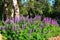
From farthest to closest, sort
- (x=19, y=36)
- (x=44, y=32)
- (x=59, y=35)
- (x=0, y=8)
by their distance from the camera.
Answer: (x=0, y=8)
(x=59, y=35)
(x=44, y=32)
(x=19, y=36)

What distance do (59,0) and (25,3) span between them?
11.2 m

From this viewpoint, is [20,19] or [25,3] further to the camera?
[25,3]

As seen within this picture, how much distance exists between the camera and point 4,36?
32.5 ft

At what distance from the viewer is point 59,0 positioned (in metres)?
39.7

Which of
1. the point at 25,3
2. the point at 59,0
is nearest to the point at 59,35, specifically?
the point at 25,3

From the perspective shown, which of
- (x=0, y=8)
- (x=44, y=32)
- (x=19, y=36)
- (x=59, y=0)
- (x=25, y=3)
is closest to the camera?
(x=19, y=36)

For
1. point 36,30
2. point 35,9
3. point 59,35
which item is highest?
point 36,30

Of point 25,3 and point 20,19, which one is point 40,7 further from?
point 20,19

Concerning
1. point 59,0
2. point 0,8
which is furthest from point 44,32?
point 59,0

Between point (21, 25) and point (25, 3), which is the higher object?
point (21, 25)

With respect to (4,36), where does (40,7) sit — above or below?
below

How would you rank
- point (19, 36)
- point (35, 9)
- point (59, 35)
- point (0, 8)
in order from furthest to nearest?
point (35, 9) → point (0, 8) → point (59, 35) → point (19, 36)

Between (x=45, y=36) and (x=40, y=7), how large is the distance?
24891 millimetres

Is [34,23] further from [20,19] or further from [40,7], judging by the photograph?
[40,7]
